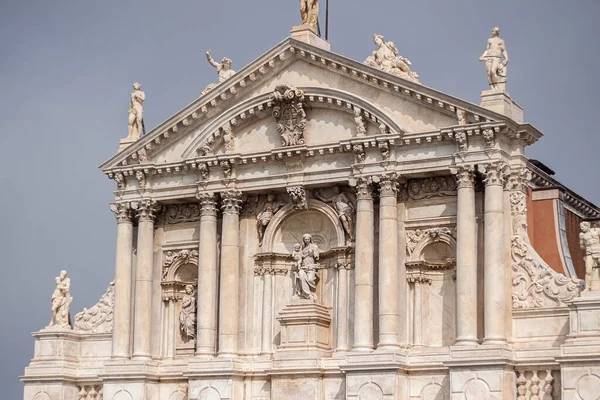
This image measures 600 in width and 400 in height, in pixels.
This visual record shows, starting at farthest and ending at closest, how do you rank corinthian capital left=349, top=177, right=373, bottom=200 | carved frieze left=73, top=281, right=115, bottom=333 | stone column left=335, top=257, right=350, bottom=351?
carved frieze left=73, top=281, right=115, bottom=333 → stone column left=335, top=257, right=350, bottom=351 → corinthian capital left=349, top=177, right=373, bottom=200

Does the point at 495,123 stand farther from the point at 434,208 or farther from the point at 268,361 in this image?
the point at 268,361

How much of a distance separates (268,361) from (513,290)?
6.79 m

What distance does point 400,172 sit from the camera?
3575 cm

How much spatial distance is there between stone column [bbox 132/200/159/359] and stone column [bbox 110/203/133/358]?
30cm

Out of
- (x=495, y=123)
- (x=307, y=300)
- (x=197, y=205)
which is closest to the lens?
(x=495, y=123)

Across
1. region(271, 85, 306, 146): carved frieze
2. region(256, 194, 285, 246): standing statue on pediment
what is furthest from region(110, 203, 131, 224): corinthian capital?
region(271, 85, 306, 146): carved frieze

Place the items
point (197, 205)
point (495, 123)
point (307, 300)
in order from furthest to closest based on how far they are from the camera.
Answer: point (197, 205) → point (307, 300) → point (495, 123)

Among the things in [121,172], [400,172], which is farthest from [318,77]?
[121,172]

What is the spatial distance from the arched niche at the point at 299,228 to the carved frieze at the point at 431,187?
8.06 feet

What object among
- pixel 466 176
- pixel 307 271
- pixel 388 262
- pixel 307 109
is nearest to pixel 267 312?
pixel 307 271

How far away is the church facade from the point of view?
34.2 meters

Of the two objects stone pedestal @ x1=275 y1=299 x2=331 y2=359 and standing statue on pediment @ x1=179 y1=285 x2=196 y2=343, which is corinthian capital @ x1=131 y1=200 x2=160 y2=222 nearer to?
standing statue on pediment @ x1=179 y1=285 x2=196 y2=343

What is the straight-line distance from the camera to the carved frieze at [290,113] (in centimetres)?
3738

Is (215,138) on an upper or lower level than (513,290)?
upper
